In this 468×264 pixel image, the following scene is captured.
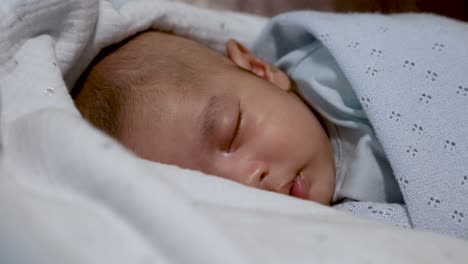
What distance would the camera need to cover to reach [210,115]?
0.71 metres

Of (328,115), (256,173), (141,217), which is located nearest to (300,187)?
(256,173)

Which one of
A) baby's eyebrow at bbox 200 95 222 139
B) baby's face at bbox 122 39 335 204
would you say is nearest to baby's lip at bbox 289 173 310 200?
baby's face at bbox 122 39 335 204

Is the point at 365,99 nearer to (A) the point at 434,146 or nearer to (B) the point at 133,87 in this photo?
(A) the point at 434,146

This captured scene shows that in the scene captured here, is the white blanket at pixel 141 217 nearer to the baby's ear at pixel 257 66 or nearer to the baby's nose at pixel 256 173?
the baby's nose at pixel 256 173

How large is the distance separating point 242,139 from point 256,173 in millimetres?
52

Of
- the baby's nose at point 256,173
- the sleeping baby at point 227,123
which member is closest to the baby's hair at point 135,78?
the sleeping baby at point 227,123

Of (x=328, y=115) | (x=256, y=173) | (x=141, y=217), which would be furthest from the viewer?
(x=328, y=115)

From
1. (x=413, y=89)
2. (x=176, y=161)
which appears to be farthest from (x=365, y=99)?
(x=176, y=161)

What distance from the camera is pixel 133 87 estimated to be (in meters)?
0.73

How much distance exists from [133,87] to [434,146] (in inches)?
14.4

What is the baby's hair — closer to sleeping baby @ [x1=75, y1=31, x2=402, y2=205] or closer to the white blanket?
sleeping baby @ [x1=75, y1=31, x2=402, y2=205]

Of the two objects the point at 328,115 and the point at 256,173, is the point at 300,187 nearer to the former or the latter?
the point at 256,173

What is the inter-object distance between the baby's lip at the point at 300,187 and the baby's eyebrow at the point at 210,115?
11 centimetres

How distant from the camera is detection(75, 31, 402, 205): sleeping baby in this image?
70 cm
